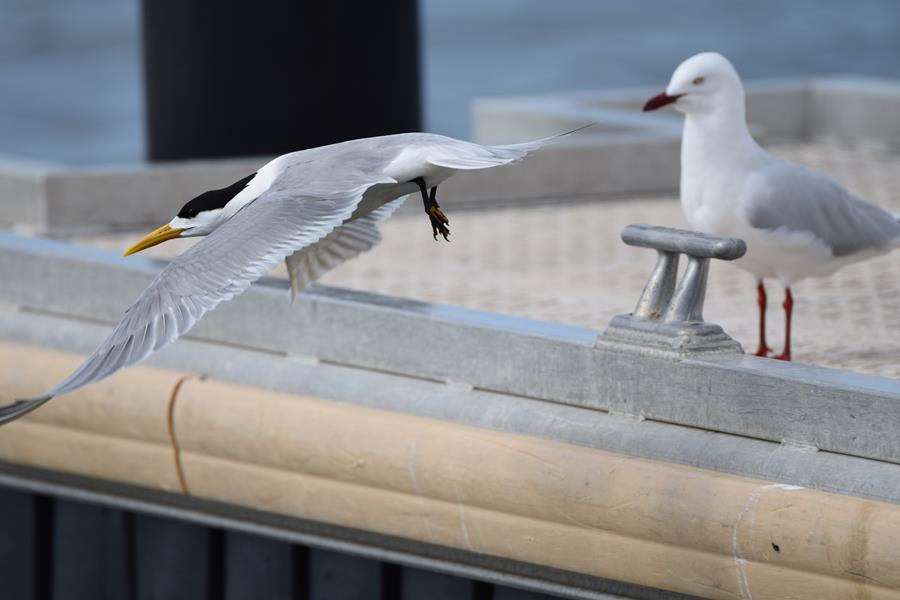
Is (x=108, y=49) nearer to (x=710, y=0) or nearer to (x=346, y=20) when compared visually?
(x=710, y=0)

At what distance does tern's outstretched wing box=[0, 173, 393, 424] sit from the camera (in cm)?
406

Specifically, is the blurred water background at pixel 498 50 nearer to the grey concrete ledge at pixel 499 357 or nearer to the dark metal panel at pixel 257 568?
the grey concrete ledge at pixel 499 357

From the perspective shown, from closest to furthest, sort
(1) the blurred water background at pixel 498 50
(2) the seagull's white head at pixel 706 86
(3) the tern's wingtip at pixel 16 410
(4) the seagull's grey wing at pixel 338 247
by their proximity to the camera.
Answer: (3) the tern's wingtip at pixel 16 410, (4) the seagull's grey wing at pixel 338 247, (2) the seagull's white head at pixel 706 86, (1) the blurred water background at pixel 498 50

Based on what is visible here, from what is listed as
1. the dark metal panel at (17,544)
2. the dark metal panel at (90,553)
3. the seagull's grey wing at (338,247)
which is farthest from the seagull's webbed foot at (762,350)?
the dark metal panel at (17,544)

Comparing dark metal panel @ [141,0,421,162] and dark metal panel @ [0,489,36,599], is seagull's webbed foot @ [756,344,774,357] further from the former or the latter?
dark metal panel @ [141,0,421,162]

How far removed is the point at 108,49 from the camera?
3000 cm

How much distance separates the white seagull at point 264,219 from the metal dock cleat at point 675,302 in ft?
2.32

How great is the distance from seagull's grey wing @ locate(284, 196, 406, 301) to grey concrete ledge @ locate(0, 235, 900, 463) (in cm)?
41

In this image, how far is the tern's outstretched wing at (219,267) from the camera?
13.3 ft

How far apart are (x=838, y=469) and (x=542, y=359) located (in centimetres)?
102

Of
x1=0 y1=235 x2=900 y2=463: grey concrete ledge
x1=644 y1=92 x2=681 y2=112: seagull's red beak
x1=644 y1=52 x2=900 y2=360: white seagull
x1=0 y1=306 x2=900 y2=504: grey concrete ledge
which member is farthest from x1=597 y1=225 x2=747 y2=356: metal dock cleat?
x1=644 y1=92 x2=681 y2=112: seagull's red beak

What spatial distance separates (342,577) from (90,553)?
114 cm

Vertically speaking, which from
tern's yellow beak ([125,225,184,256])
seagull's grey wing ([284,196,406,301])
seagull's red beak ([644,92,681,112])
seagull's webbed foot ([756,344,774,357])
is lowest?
seagull's webbed foot ([756,344,774,357])

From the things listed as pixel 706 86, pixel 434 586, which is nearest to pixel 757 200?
pixel 706 86
